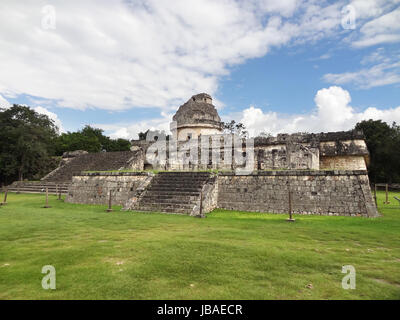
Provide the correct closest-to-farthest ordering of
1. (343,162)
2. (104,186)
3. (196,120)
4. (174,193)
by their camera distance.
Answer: (174,193) → (104,186) → (343,162) → (196,120)

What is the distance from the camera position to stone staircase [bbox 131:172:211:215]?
31.9ft

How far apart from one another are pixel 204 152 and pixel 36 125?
20.8 meters

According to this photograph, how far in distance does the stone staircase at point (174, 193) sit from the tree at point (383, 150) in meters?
24.1

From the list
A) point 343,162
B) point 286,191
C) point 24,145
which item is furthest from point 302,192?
point 24,145

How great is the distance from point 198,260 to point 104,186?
33.0 feet

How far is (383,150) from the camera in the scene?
26.2 meters

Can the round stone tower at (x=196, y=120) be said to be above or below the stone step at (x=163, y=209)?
above

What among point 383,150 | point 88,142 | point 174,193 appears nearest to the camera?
point 174,193

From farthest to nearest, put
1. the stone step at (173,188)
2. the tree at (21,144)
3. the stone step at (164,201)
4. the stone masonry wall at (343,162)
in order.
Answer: the tree at (21,144), the stone masonry wall at (343,162), the stone step at (173,188), the stone step at (164,201)

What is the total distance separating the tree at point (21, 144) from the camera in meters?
24.1

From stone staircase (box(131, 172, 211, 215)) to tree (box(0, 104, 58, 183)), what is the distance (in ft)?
63.7

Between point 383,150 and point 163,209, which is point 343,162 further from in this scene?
point 383,150

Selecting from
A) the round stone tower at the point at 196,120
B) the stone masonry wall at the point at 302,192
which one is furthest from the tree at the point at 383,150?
the stone masonry wall at the point at 302,192

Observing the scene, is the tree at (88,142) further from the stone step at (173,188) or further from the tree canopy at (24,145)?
the stone step at (173,188)
